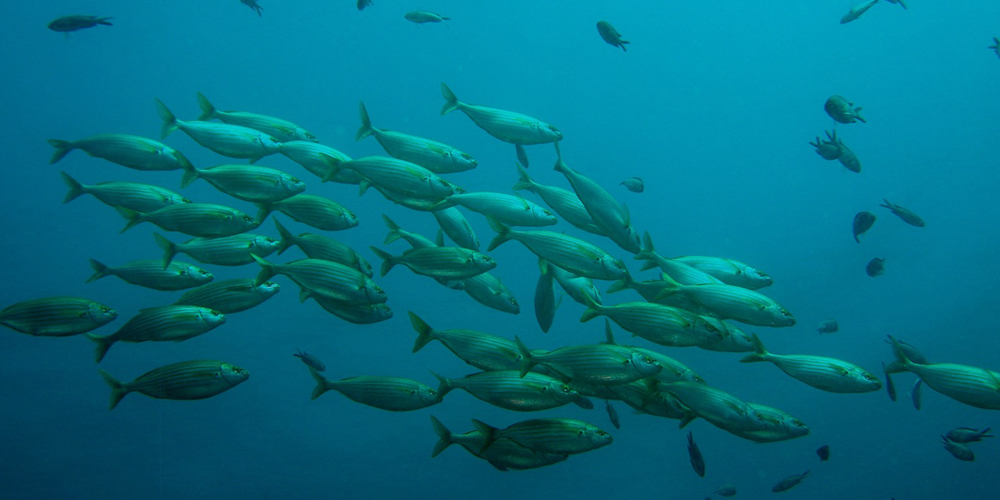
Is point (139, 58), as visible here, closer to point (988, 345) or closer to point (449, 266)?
point (449, 266)

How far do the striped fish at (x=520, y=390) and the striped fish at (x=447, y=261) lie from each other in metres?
0.90

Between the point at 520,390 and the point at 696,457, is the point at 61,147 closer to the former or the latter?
the point at 520,390

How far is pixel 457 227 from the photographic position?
185 inches

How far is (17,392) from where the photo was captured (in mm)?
14688

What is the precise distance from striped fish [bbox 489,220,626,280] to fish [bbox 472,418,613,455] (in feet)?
3.89

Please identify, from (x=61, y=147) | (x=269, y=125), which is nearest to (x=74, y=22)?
(x=61, y=147)

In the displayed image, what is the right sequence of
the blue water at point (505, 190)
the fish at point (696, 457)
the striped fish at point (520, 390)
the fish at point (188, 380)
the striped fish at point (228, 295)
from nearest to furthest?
the striped fish at point (520, 390), the fish at point (188, 380), the striped fish at point (228, 295), the fish at point (696, 457), the blue water at point (505, 190)

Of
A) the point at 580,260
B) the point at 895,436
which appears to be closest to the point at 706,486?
the point at 895,436

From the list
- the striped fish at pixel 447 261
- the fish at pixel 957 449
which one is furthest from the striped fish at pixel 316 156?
the fish at pixel 957 449

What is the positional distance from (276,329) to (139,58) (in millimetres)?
10004

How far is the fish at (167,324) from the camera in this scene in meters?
4.00

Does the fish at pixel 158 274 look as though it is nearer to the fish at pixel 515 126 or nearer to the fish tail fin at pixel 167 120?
the fish tail fin at pixel 167 120

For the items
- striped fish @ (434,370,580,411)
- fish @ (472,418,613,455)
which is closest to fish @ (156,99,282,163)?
striped fish @ (434,370,580,411)

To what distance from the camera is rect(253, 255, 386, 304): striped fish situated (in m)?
4.04
